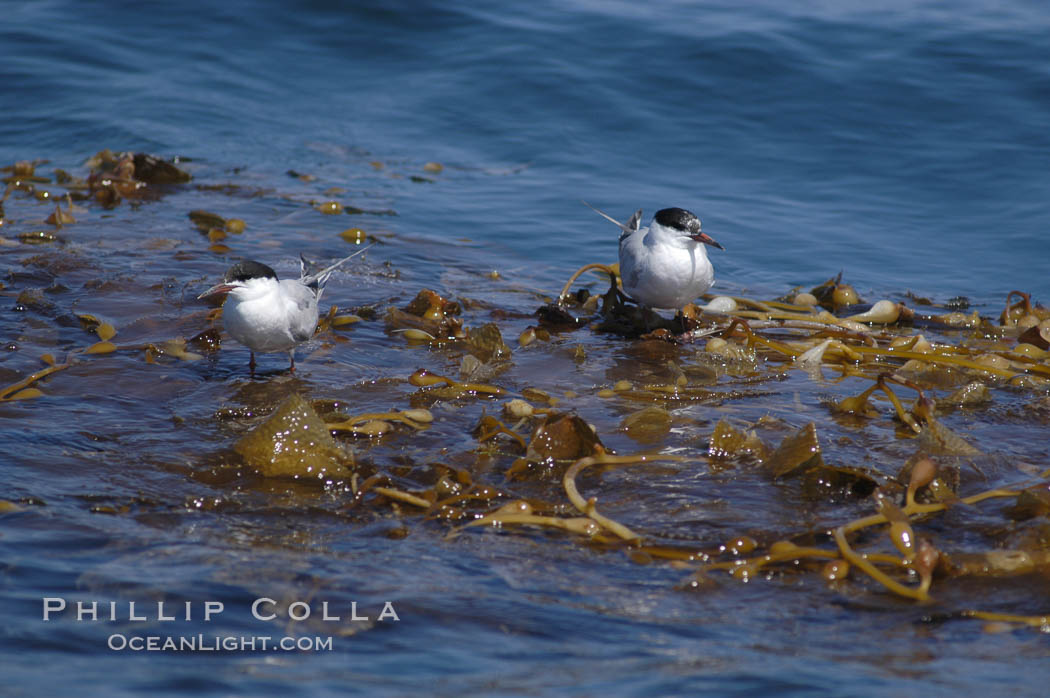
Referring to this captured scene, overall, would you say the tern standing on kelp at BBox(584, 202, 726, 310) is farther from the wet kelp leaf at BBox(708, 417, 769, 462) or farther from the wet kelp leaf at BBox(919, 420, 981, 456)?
the wet kelp leaf at BBox(919, 420, 981, 456)

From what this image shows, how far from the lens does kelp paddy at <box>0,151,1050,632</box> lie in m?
3.72

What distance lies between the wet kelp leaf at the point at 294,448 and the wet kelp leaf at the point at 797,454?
176 centimetres

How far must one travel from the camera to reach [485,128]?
1169cm

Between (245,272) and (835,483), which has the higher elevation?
(245,272)

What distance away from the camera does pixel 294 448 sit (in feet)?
13.8

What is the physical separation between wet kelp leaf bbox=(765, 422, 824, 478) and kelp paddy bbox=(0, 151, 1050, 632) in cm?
1

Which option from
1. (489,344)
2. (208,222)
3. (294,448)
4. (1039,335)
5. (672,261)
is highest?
(672,261)

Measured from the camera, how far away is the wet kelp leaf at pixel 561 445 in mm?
4262

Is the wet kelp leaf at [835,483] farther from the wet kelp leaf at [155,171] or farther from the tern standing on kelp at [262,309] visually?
the wet kelp leaf at [155,171]

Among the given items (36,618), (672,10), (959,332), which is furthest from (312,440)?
(672,10)

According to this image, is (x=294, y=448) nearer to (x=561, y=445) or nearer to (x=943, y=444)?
(x=561, y=445)

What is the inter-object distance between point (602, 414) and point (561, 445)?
80cm

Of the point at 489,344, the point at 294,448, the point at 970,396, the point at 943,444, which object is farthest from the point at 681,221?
the point at 294,448

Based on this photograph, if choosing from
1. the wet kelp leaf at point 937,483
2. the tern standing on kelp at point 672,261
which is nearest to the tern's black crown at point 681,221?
the tern standing on kelp at point 672,261
